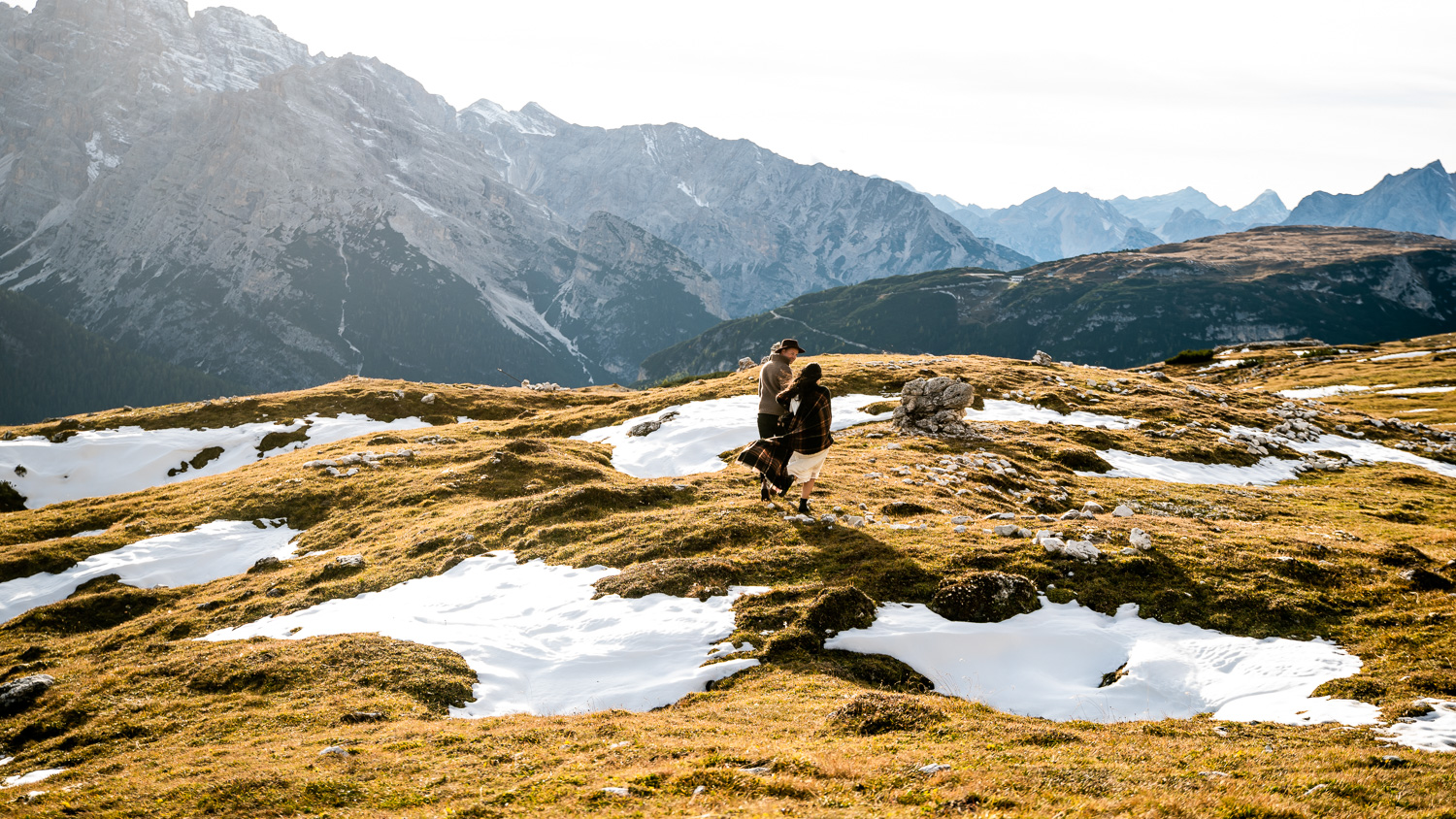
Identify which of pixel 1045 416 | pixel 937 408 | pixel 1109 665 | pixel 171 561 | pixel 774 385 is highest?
pixel 774 385

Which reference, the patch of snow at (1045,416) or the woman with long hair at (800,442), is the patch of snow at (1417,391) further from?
the woman with long hair at (800,442)

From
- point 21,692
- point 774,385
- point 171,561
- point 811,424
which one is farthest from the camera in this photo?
point 171,561

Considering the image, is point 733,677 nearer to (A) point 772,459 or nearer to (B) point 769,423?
(A) point 772,459

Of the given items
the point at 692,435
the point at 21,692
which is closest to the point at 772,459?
the point at 692,435

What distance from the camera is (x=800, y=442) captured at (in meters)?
19.6

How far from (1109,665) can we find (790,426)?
976 cm

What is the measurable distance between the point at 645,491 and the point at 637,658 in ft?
35.8

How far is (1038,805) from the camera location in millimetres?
7531

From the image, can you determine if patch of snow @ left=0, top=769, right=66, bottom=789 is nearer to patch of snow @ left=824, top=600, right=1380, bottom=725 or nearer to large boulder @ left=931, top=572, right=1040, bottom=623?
patch of snow @ left=824, top=600, right=1380, bottom=725

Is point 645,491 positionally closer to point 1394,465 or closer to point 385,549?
point 385,549

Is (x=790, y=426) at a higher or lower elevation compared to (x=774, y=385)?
lower

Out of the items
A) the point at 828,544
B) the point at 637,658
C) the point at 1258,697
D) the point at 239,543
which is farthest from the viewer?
the point at 239,543

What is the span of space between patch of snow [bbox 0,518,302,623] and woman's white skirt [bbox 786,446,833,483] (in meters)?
18.6

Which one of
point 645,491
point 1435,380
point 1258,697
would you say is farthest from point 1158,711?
point 1435,380
